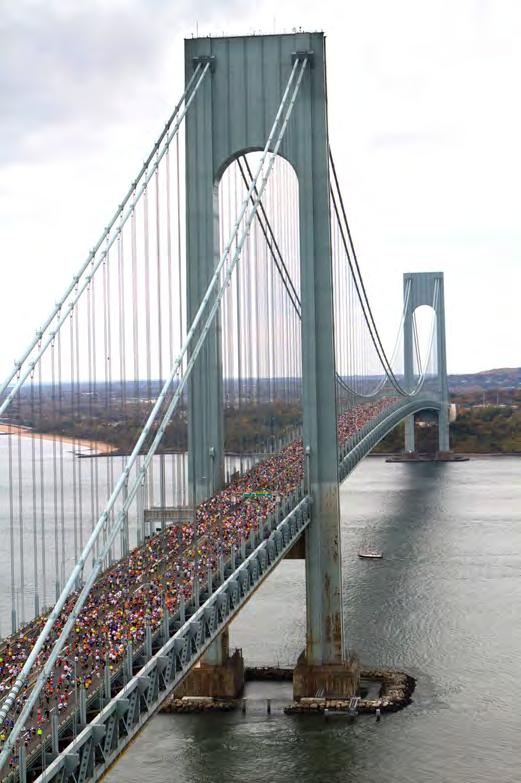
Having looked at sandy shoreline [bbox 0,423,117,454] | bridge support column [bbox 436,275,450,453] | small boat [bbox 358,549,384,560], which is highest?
bridge support column [bbox 436,275,450,453]

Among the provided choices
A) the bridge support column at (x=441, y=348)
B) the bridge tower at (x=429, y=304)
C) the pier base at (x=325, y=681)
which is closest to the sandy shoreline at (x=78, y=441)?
the pier base at (x=325, y=681)

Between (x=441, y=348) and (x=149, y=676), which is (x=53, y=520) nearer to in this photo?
(x=149, y=676)

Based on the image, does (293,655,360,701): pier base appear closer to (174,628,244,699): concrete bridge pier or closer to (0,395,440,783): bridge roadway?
(174,628,244,699): concrete bridge pier

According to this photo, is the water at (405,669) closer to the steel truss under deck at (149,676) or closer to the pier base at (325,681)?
the pier base at (325,681)

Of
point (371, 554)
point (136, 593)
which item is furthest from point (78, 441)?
point (136, 593)

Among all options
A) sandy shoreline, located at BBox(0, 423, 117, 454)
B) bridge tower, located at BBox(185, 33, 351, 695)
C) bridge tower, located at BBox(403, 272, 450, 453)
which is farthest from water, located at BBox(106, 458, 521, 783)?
bridge tower, located at BBox(403, 272, 450, 453)

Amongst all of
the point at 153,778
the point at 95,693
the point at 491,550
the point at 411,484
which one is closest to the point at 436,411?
the point at 411,484

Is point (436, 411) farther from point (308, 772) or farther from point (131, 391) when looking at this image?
point (308, 772)
